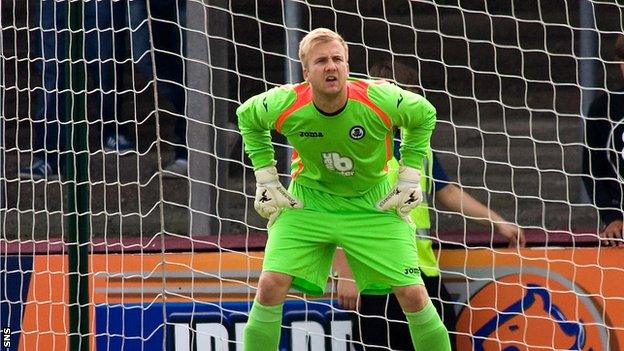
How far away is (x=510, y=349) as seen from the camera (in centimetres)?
601

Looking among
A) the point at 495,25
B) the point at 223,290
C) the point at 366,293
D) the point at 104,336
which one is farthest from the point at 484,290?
the point at 495,25

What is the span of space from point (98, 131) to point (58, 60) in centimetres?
59

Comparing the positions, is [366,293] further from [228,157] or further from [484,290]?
[228,157]

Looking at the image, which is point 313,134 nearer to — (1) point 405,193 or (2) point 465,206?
(1) point 405,193

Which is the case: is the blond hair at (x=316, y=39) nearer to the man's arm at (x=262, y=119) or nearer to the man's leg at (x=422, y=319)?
the man's arm at (x=262, y=119)

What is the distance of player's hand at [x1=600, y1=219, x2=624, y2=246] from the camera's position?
5.87 meters

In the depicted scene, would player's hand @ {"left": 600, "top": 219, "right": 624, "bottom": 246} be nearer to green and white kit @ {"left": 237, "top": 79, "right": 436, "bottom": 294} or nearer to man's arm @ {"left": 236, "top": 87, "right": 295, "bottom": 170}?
green and white kit @ {"left": 237, "top": 79, "right": 436, "bottom": 294}

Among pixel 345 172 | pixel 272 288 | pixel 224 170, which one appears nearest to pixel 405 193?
pixel 345 172

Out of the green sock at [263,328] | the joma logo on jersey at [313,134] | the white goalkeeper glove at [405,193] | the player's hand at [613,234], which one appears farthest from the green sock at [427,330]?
the player's hand at [613,234]

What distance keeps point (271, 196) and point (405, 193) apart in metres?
0.50

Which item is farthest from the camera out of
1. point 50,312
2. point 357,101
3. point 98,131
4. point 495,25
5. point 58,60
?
point 495,25

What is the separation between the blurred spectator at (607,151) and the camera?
19.9 ft

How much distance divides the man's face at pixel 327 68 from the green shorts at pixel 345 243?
0.46 m

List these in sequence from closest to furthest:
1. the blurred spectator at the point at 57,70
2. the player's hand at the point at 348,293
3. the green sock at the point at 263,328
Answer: the green sock at the point at 263,328
the player's hand at the point at 348,293
the blurred spectator at the point at 57,70
